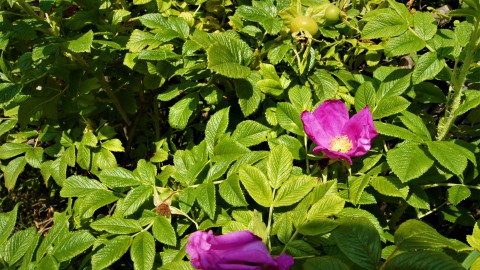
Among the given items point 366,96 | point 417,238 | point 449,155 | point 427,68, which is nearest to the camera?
point 417,238

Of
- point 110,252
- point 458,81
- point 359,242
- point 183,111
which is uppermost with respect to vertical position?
point 458,81

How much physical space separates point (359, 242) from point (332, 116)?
1.94 feet

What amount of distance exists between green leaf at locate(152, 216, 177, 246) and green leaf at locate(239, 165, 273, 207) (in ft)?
0.76

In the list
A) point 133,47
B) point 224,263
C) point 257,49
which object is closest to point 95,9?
point 133,47

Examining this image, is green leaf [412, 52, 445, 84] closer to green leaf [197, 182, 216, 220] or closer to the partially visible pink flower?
green leaf [197, 182, 216, 220]

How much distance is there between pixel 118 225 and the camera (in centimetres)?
127

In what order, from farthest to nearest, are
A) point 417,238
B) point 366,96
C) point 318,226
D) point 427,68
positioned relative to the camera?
point 366,96
point 427,68
point 318,226
point 417,238

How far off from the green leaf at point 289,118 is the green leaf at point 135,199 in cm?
44

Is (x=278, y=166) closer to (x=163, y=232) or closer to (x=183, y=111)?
(x=163, y=232)

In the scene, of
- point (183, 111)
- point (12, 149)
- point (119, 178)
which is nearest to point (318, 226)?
point (119, 178)

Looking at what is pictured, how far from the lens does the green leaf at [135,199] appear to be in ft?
4.18

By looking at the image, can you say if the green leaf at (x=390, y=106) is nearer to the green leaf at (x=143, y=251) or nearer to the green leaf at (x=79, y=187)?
the green leaf at (x=143, y=251)

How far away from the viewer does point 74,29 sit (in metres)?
1.64

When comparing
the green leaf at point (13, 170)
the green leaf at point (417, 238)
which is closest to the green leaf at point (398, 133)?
the green leaf at point (417, 238)
